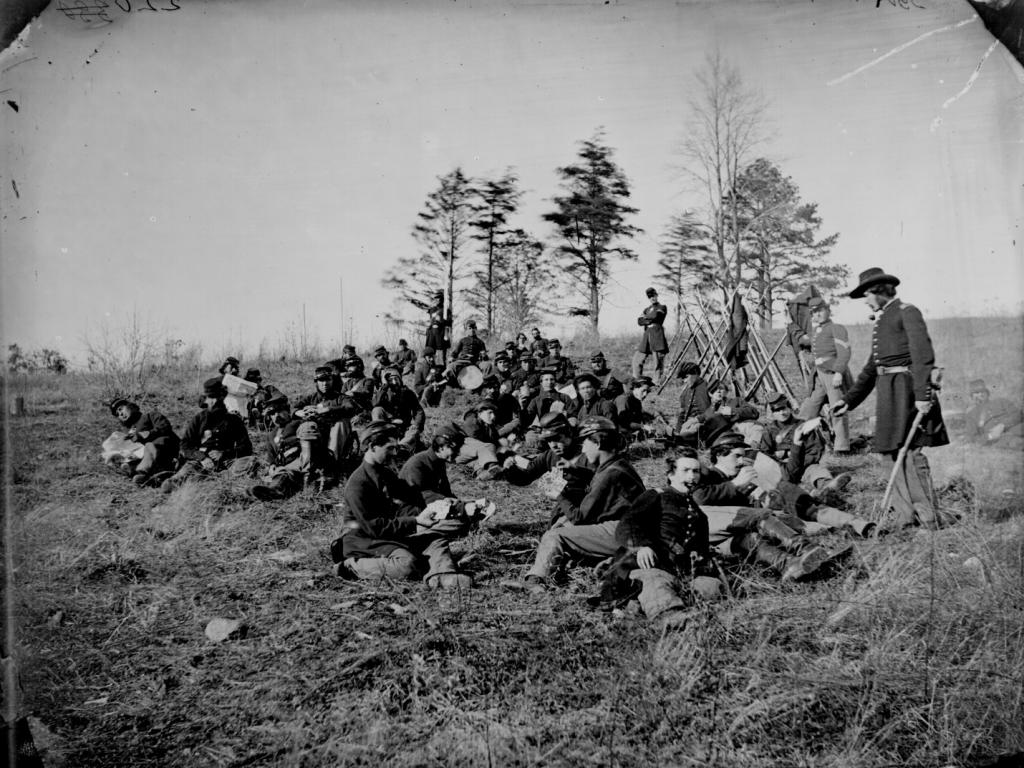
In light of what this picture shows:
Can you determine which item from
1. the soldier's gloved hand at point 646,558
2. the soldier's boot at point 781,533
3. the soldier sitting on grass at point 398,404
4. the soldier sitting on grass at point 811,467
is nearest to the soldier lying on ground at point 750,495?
the soldier's boot at point 781,533

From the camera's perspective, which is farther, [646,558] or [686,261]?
[686,261]

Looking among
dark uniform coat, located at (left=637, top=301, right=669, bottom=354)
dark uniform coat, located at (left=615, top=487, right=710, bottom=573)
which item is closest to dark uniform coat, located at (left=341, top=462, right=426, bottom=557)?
dark uniform coat, located at (left=615, top=487, right=710, bottom=573)

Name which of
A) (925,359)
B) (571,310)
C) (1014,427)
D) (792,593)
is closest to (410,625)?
(792,593)

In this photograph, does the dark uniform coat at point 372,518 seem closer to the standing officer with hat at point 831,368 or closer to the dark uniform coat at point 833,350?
the standing officer with hat at point 831,368

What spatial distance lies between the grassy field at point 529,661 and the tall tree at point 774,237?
417cm

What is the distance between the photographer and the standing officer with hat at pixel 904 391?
4.84 metres

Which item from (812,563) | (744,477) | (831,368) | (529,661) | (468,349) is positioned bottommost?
(529,661)

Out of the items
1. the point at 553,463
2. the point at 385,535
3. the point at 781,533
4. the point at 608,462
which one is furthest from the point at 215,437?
the point at 781,533

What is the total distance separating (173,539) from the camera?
5.87 m

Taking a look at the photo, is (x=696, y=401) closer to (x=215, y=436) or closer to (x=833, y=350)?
(x=833, y=350)

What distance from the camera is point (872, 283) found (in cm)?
509

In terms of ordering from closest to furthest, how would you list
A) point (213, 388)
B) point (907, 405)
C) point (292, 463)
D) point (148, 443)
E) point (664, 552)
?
point (664, 552) < point (907, 405) < point (292, 463) < point (148, 443) < point (213, 388)

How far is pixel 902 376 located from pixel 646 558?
253cm

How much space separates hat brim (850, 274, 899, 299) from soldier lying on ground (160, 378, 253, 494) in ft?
24.6
